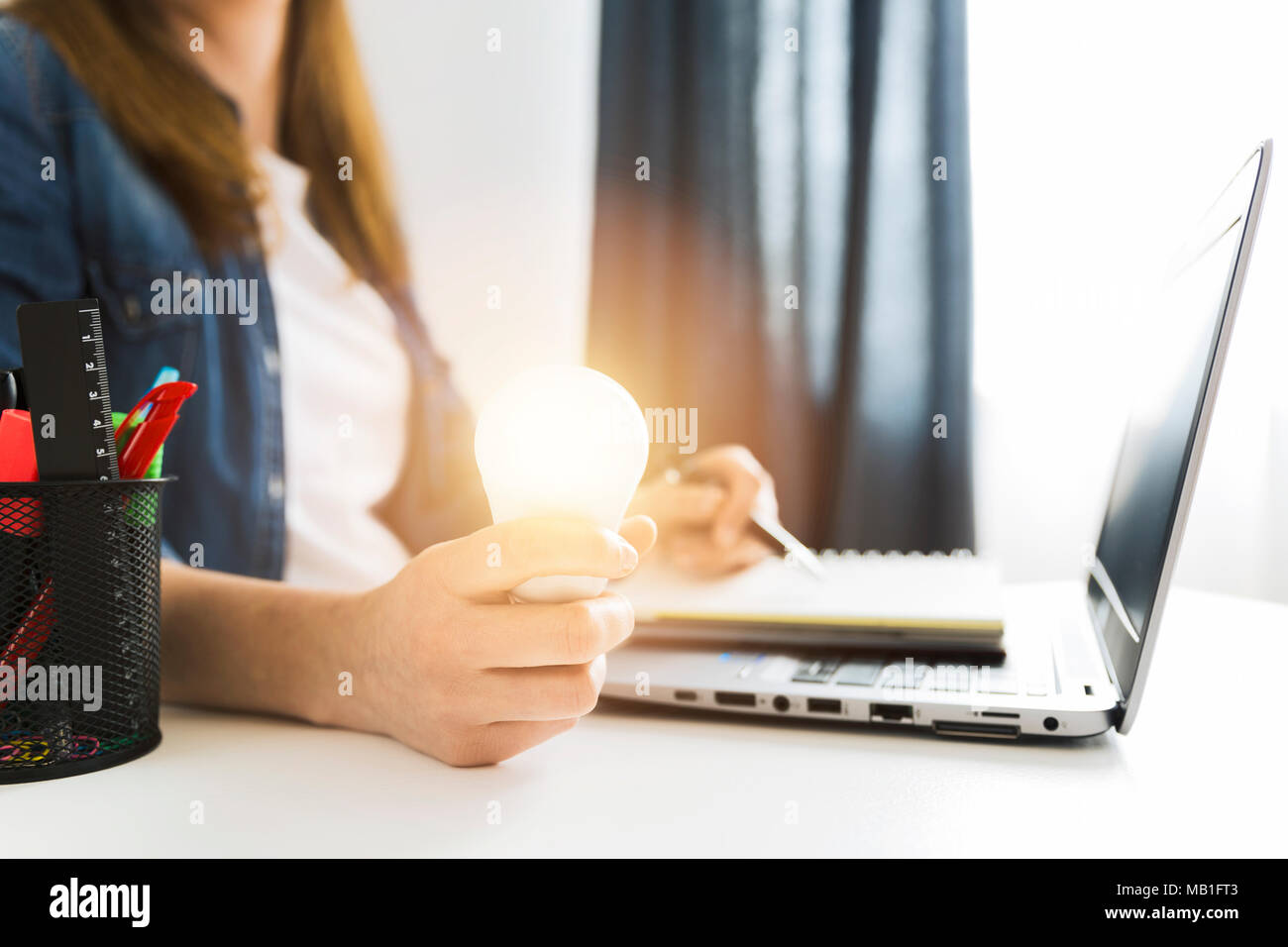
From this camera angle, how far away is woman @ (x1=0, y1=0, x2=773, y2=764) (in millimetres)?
376

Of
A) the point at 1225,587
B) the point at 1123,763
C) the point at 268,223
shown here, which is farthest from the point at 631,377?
the point at 1123,763

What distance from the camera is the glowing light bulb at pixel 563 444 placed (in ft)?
1.08

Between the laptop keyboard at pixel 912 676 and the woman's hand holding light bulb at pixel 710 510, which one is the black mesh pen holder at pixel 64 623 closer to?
the laptop keyboard at pixel 912 676

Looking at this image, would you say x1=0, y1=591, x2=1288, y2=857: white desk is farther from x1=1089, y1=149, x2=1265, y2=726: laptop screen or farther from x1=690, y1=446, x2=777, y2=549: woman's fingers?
x1=690, y1=446, x2=777, y2=549: woman's fingers

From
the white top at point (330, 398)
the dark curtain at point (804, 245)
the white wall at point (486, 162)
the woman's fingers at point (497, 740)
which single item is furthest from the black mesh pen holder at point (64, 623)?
the white wall at point (486, 162)

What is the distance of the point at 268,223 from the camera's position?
0.93 metres

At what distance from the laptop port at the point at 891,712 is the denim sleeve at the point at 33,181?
651mm

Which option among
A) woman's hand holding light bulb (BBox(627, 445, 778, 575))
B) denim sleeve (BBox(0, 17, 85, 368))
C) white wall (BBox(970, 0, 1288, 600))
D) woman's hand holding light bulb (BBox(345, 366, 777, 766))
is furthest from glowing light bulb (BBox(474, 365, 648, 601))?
white wall (BBox(970, 0, 1288, 600))

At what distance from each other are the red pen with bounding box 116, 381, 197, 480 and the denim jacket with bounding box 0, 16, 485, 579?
12.7 inches

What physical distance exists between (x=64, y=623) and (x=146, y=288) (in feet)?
1.71

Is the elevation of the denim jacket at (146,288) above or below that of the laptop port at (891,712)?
above

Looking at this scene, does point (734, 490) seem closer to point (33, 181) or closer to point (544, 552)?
point (544, 552)

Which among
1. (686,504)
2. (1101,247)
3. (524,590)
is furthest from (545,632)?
(1101,247)

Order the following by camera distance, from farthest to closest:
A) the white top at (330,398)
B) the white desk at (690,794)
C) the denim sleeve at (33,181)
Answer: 1. the white top at (330,398)
2. the denim sleeve at (33,181)
3. the white desk at (690,794)
